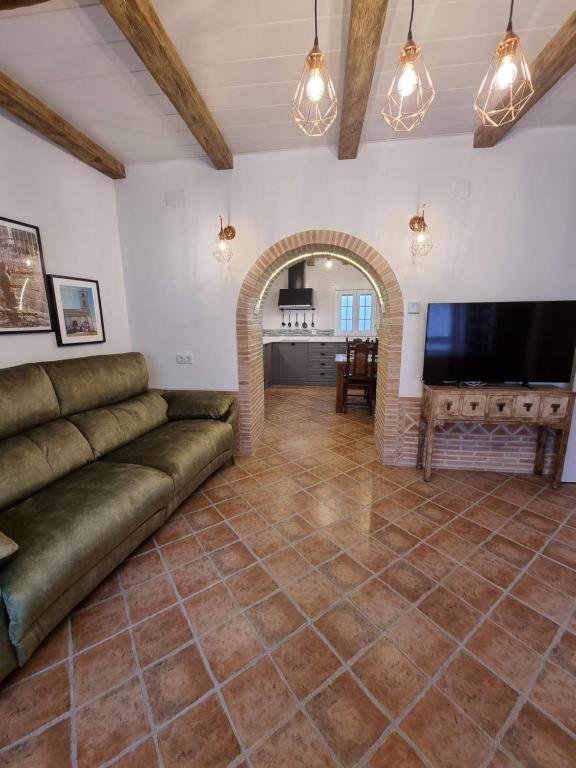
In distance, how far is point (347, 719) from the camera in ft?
3.75

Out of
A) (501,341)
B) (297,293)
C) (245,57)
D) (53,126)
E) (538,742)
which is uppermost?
(245,57)

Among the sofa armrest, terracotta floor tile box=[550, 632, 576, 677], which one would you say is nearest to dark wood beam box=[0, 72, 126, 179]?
the sofa armrest

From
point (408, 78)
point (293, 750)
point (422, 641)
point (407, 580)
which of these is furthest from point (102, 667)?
point (408, 78)

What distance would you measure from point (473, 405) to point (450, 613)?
1585 millimetres

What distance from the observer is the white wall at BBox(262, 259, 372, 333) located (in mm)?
6961

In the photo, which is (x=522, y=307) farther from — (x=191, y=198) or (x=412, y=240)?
(x=191, y=198)

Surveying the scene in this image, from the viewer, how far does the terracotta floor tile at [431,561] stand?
179 cm

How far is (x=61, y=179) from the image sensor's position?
2.54 metres

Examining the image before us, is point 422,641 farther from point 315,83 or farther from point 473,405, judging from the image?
point 315,83

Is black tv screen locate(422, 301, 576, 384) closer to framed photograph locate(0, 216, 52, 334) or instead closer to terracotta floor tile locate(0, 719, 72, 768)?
terracotta floor tile locate(0, 719, 72, 768)

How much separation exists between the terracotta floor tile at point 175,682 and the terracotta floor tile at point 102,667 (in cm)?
11

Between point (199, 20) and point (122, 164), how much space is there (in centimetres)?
183

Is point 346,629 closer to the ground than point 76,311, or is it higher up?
closer to the ground

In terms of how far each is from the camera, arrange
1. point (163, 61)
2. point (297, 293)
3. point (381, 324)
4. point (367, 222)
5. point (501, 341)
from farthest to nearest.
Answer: point (297, 293)
point (381, 324)
point (367, 222)
point (501, 341)
point (163, 61)
